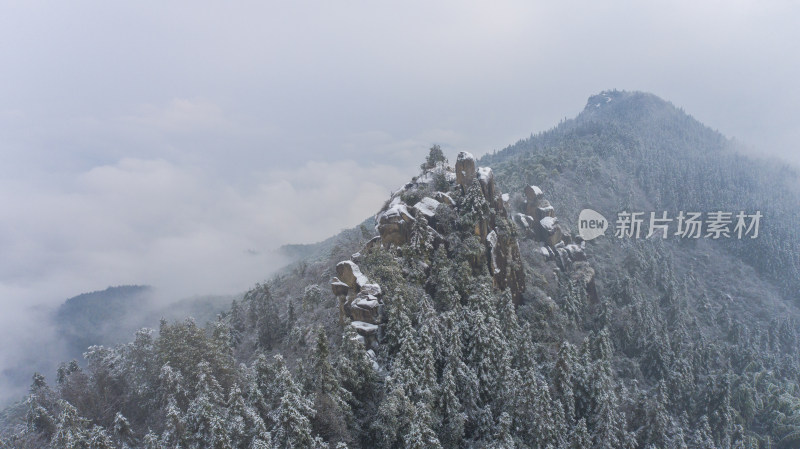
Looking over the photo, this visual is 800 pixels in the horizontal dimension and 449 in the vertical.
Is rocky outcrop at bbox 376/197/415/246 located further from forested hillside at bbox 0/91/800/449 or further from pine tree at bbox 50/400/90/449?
pine tree at bbox 50/400/90/449

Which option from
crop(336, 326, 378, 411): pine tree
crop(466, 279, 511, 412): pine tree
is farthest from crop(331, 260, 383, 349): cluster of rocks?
crop(466, 279, 511, 412): pine tree

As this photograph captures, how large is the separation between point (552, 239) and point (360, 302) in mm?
53556

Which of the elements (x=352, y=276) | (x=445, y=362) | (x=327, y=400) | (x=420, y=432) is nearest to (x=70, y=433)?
(x=327, y=400)

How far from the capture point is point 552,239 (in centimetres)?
8194

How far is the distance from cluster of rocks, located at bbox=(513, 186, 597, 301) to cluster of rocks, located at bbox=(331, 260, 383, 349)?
150 feet

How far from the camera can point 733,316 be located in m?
104

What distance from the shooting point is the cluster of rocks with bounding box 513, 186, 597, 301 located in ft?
259

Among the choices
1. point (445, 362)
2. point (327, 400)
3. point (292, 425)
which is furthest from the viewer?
point (445, 362)

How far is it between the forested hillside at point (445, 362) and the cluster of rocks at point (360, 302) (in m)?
0.22

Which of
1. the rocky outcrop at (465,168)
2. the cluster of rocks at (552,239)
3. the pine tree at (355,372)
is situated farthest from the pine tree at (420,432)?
the cluster of rocks at (552,239)

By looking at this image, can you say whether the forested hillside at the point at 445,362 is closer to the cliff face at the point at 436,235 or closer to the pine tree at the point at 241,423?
the pine tree at the point at 241,423

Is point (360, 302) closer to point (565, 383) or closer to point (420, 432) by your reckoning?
point (420, 432)

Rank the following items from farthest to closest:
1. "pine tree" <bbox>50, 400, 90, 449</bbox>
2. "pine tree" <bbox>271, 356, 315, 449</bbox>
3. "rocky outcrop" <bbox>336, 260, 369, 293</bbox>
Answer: "rocky outcrop" <bbox>336, 260, 369, 293</bbox> < "pine tree" <bbox>271, 356, 315, 449</bbox> < "pine tree" <bbox>50, 400, 90, 449</bbox>

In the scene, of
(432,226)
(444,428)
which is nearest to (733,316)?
(432,226)
